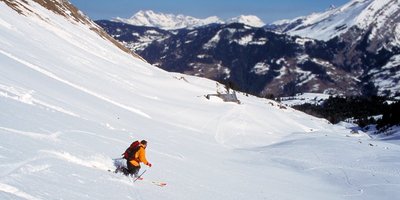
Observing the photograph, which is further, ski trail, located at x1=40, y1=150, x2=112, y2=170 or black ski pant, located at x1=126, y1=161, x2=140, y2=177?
black ski pant, located at x1=126, y1=161, x2=140, y2=177

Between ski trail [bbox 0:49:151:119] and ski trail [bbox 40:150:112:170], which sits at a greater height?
ski trail [bbox 0:49:151:119]

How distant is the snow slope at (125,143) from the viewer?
1670cm

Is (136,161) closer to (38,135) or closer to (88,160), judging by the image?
(88,160)

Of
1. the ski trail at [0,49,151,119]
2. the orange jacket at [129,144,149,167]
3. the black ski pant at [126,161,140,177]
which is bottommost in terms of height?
the black ski pant at [126,161,140,177]

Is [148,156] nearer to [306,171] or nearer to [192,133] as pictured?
[306,171]

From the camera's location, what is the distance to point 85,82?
44.0m

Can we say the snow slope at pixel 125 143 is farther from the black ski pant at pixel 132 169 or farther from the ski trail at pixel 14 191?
the black ski pant at pixel 132 169

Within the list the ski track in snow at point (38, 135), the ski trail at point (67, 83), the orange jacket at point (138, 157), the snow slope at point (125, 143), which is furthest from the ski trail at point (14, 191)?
the ski trail at point (67, 83)

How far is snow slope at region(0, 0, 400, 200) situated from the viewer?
16.7 metres

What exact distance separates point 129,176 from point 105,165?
109cm

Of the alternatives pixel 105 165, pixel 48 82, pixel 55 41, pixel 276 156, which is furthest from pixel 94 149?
pixel 55 41

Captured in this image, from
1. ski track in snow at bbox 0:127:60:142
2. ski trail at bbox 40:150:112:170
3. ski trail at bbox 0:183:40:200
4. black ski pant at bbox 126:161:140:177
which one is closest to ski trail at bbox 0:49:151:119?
ski track in snow at bbox 0:127:60:142

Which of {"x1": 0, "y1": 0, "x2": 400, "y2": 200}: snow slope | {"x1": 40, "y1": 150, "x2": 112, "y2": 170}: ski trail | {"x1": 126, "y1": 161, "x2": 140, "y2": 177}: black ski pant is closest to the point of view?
{"x1": 0, "y1": 0, "x2": 400, "y2": 200}: snow slope

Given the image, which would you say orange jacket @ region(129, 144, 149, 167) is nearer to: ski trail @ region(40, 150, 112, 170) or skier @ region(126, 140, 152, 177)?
skier @ region(126, 140, 152, 177)
